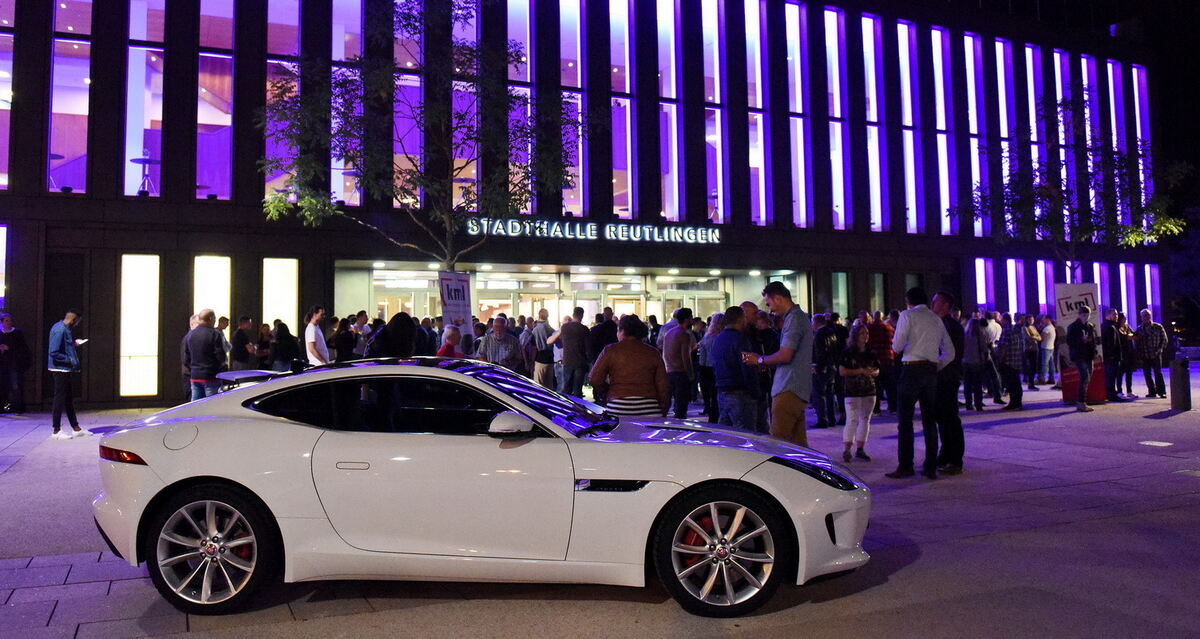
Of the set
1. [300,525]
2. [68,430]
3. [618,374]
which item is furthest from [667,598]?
[68,430]

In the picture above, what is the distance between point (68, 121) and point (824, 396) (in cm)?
1555

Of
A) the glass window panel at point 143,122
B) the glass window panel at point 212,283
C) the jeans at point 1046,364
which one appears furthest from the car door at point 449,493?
the jeans at point 1046,364

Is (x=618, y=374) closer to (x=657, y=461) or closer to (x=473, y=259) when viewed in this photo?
(x=657, y=461)

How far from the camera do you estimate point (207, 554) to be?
4309mm

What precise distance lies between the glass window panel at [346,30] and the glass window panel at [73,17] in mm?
4810

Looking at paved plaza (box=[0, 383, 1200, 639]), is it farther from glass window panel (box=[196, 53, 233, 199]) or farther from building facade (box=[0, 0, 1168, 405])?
glass window panel (box=[196, 53, 233, 199])

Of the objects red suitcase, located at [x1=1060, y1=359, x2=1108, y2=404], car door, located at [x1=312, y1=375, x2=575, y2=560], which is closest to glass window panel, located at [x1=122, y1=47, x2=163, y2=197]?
car door, located at [x1=312, y1=375, x2=575, y2=560]

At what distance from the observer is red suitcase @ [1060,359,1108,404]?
14023 mm

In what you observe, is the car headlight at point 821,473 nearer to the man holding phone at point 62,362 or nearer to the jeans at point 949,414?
the jeans at point 949,414

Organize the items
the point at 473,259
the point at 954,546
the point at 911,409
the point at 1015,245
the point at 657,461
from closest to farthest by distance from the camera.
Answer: the point at 657,461 < the point at 954,546 < the point at 911,409 < the point at 473,259 < the point at 1015,245

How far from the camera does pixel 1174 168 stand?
21.4 metres

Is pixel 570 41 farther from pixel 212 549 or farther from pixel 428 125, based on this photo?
pixel 212 549

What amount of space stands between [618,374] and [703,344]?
14.8 feet

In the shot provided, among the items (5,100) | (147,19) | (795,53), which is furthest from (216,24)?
(795,53)
